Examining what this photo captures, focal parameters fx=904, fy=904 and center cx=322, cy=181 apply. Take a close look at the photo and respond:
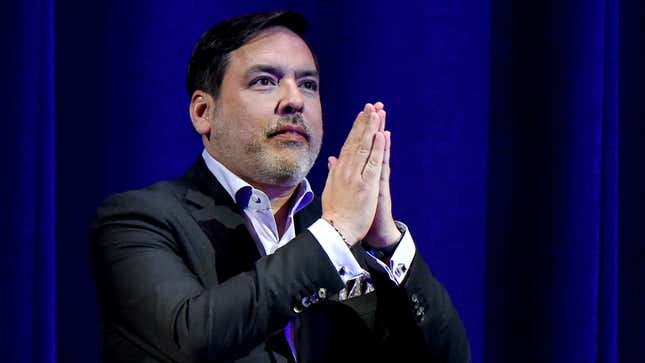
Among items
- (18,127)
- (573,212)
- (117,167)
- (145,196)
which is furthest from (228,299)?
(573,212)

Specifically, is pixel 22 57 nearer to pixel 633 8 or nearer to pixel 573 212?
pixel 573 212

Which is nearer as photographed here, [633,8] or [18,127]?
[18,127]

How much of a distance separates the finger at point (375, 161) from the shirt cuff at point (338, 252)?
0.37 ft

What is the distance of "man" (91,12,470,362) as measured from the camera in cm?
117

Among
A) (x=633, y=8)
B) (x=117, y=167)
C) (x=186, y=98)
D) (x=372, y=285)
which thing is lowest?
(x=372, y=285)

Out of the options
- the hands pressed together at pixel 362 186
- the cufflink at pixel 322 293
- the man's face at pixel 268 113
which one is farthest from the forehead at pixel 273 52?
the cufflink at pixel 322 293

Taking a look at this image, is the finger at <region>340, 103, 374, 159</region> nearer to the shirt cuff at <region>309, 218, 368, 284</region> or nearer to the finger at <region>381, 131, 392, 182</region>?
the finger at <region>381, 131, 392, 182</region>

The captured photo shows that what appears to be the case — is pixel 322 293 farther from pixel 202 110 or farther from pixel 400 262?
pixel 202 110

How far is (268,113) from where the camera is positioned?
1414mm

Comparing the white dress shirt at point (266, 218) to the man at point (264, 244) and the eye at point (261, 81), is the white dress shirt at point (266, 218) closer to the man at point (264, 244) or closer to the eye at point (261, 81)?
the man at point (264, 244)

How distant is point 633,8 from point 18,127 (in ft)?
4.03

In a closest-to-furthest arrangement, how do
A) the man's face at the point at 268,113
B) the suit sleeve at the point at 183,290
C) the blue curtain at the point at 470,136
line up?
1. the suit sleeve at the point at 183,290
2. the man's face at the point at 268,113
3. the blue curtain at the point at 470,136

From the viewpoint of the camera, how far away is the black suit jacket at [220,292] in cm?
115

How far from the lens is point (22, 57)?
1.49 metres
